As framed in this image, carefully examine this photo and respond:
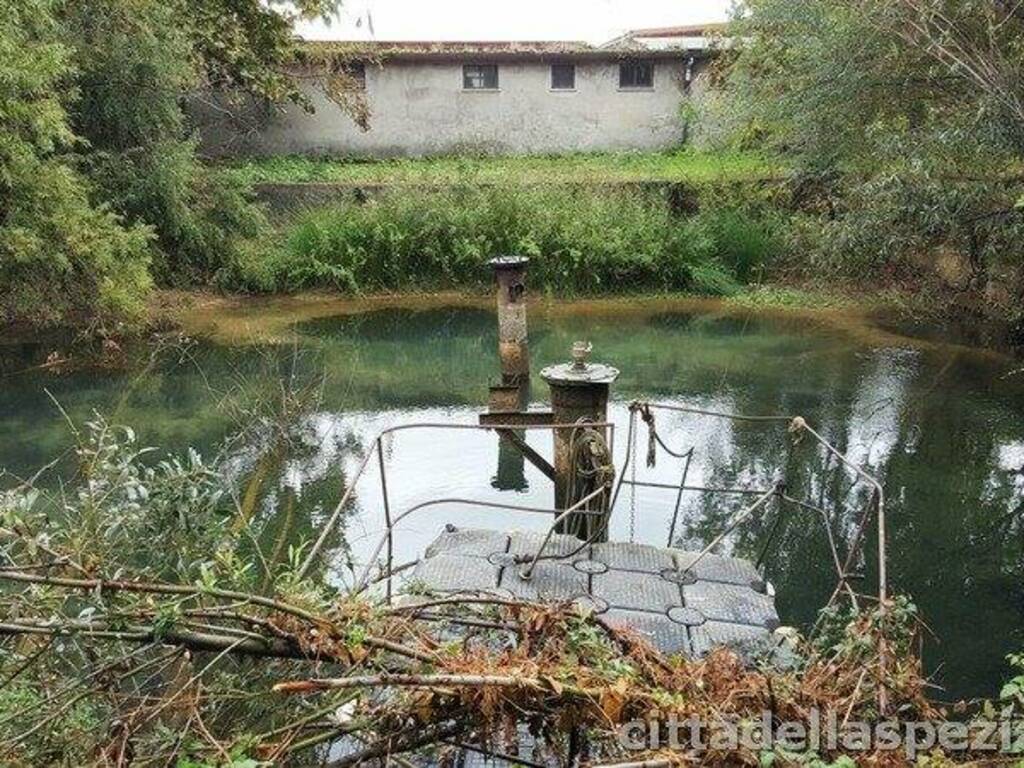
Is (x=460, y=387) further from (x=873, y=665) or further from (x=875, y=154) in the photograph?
(x=873, y=665)

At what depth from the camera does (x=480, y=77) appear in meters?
20.6

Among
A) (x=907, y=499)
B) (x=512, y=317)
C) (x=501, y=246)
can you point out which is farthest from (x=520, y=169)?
(x=907, y=499)

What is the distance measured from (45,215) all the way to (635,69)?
1405 centimetres

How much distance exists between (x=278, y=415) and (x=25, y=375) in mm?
4168

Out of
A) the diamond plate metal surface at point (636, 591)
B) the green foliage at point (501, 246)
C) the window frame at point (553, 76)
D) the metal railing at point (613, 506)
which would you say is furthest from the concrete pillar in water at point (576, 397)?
the window frame at point (553, 76)

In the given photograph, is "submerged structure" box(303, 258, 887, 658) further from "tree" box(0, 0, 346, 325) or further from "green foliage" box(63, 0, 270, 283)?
"green foliage" box(63, 0, 270, 283)

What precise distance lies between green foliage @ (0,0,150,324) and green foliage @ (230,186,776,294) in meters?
3.69

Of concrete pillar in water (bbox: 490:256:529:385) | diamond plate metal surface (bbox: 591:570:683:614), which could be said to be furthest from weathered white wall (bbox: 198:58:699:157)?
diamond plate metal surface (bbox: 591:570:683:614)

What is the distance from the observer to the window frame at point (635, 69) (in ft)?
67.9

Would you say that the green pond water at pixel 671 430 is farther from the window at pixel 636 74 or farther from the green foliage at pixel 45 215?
the window at pixel 636 74

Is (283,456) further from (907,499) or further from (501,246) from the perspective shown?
(501,246)

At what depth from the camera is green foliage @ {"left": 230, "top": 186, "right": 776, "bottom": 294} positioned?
1563 centimetres

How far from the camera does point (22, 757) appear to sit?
7.32 feet

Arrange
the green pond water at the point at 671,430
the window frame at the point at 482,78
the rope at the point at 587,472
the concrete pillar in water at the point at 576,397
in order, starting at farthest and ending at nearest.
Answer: the window frame at the point at 482,78 < the green pond water at the point at 671,430 < the concrete pillar in water at the point at 576,397 < the rope at the point at 587,472
